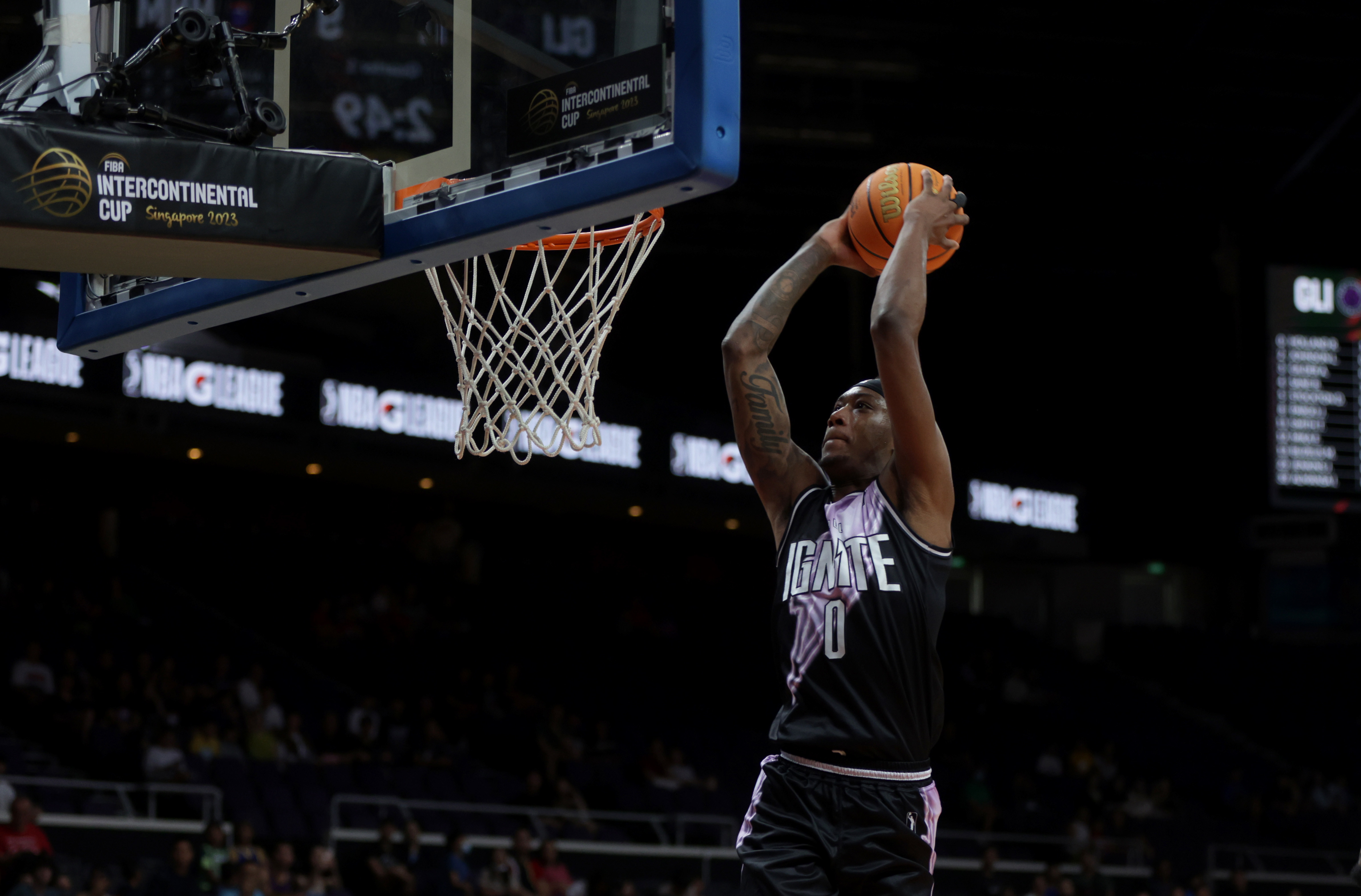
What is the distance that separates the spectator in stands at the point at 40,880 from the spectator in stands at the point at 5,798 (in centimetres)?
124

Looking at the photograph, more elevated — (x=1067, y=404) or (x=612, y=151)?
(x=1067, y=404)

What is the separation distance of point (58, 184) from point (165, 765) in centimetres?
748

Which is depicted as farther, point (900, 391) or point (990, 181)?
point (990, 181)

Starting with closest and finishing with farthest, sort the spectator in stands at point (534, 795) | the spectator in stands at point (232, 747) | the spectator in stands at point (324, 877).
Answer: the spectator in stands at point (324, 877) → the spectator in stands at point (232, 747) → the spectator in stands at point (534, 795)

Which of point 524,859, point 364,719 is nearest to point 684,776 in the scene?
point 364,719

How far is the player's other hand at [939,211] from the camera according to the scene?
127 inches

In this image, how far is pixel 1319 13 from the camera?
43.9 ft

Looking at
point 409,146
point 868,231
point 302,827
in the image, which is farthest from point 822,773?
point 302,827

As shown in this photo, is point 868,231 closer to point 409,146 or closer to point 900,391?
point 900,391

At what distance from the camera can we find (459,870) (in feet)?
32.8

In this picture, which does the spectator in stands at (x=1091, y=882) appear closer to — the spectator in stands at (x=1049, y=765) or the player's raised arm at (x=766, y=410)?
the spectator in stands at (x=1049, y=765)

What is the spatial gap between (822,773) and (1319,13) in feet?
40.2

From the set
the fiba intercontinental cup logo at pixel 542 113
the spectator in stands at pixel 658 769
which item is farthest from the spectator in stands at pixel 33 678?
the fiba intercontinental cup logo at pixel 542 113

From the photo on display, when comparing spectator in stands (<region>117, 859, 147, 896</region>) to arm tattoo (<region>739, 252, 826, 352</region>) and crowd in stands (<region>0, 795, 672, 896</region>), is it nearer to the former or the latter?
crowd in stands (<region>0, 795, 672, 896</region>)
